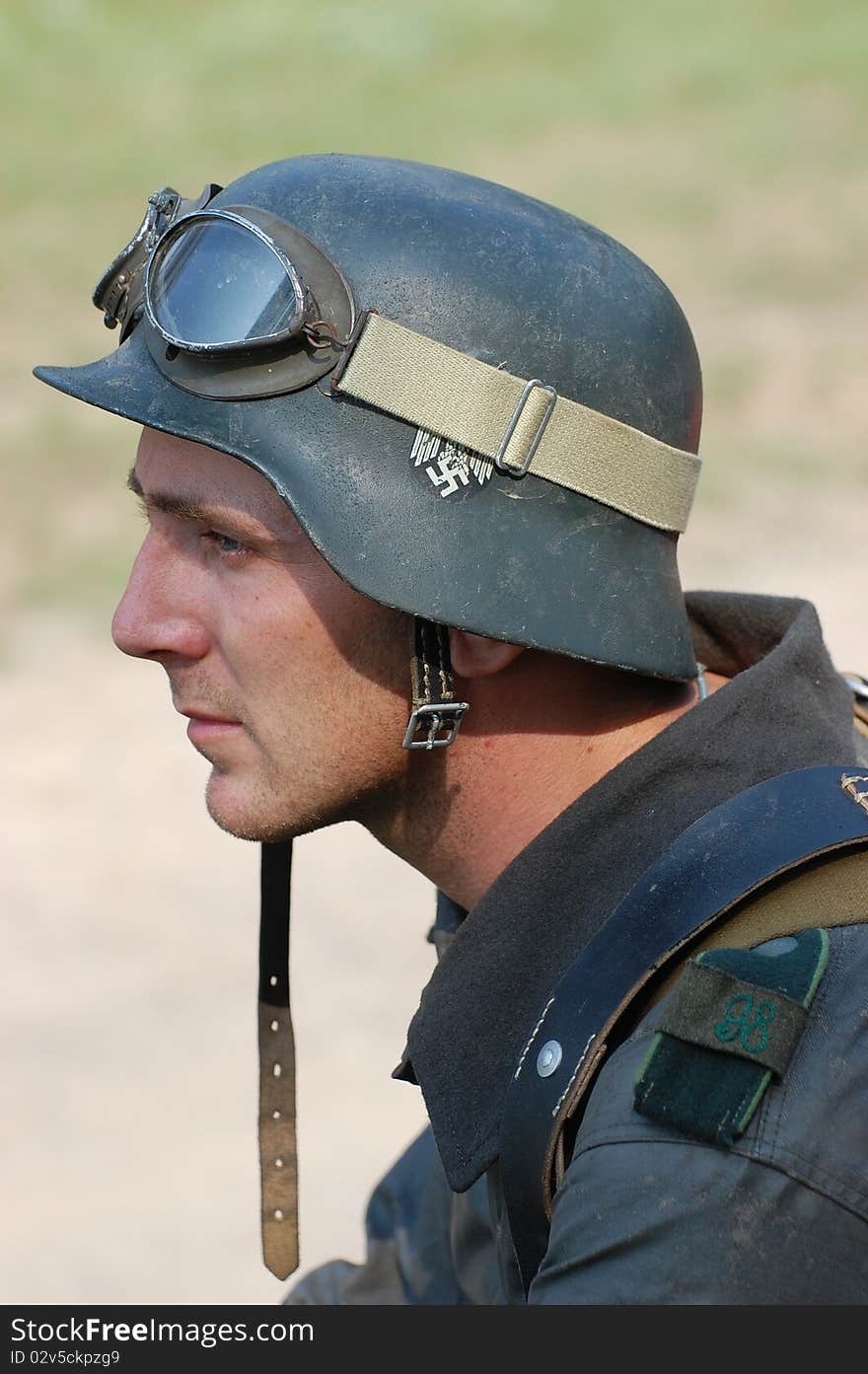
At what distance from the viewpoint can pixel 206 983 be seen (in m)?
6.43

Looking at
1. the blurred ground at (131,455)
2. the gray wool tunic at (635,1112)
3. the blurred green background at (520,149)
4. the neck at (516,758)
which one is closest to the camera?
the gray wool tunic at (635,1112)

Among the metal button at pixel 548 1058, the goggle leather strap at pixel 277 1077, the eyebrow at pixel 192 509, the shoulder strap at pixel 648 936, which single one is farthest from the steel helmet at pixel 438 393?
the goggle leather strap at pixel 277 1077

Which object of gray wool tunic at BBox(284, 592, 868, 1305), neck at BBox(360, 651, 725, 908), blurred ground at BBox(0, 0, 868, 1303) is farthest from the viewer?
blurred ground at BBox(0, 0, 868, 1303)

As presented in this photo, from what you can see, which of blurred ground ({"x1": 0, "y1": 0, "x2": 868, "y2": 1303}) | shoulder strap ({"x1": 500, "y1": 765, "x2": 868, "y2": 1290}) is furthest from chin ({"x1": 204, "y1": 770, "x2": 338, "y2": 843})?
blurred ground ({"x1": 0, "y1": 0, "x2": 868, "y2": 1303})

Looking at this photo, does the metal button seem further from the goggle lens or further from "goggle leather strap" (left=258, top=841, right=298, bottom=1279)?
"goggle leather strap" (left=258, top=841, right=298, bottom=1279)

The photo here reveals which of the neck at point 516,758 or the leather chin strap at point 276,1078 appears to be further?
the leather chin strap at point 276,1078

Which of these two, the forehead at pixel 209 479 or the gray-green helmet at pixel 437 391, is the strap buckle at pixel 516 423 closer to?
the gray-green helmet at pixel 437 391

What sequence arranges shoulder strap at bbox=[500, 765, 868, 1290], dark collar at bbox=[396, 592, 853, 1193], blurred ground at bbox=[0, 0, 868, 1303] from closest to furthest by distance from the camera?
shoulder strap at bbox=[500, 765, 868, 1290] < dark collar at bbox=[396, 592, 853, 1193] < blurred ground at bbox=[0, 0, 868, 1303]

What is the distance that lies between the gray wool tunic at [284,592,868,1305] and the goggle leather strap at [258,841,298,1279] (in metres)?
0.28

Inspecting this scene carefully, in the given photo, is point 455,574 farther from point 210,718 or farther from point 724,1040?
point 724,1040

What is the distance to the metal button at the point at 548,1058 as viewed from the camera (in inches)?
95.7

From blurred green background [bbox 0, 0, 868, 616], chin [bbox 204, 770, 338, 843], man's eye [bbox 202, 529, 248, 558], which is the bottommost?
chin [bbox 204, 770, 338, 843]

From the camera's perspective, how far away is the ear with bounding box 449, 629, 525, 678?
9.64 ft

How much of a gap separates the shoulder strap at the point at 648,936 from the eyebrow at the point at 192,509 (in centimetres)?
88
